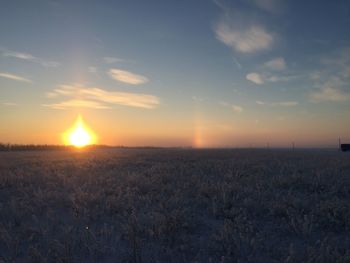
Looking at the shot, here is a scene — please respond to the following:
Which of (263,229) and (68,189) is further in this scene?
(68,189)

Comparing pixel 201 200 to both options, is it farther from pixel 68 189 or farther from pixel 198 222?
pixel 68 189

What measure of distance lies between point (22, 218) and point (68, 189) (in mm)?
3795

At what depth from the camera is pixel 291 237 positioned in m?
8.44

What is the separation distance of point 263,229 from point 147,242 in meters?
2.77

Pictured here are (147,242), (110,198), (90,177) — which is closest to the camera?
(147,242)

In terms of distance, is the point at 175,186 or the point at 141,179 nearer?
the point at 175,186

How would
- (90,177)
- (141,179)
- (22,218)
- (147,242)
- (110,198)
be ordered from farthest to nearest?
1. (90,177)
2. (141,179)
3. (110,198)
4. (22,218)
5. (147,242)

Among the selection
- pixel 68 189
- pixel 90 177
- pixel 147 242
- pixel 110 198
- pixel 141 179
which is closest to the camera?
pixel 147 242

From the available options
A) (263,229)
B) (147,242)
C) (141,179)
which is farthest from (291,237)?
(141,179)

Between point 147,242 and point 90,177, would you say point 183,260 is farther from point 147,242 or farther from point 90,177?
point 90,177

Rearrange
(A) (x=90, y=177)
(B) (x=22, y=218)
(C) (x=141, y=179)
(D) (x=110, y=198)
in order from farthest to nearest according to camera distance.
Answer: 1. (A) (x=90, y=177)
2. (C) (x=141, y=179)
3. (D) (x=110, y=198)
4. (B) (x=22, y=218)

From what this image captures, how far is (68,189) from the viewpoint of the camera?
13586mm

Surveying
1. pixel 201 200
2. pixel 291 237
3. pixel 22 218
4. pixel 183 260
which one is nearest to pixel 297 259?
pixel 291 237

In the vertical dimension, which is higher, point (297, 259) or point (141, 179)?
point (141, 179)
